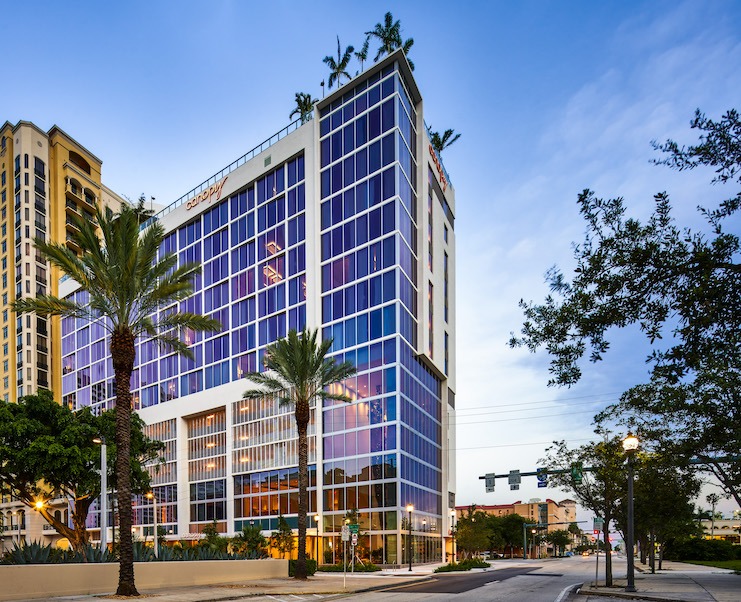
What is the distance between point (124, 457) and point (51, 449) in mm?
23235

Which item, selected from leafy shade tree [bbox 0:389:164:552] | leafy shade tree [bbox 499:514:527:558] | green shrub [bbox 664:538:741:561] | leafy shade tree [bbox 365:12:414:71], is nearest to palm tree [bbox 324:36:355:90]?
leafy shade tree [bbox 365:12:414:71]

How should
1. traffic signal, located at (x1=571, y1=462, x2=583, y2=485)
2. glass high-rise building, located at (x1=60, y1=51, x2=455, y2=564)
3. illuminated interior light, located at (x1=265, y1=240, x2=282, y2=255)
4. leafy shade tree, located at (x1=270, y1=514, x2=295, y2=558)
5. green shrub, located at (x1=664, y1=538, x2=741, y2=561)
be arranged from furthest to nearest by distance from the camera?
green shrub, located at (x1=664, y1=538, x2=741, y2=561) < illuminated interior light, located at (x1=265, y1=240, x2=282, y2=255) < glass high-rise building, located at (x1=60, y1=51, x2=455, y2=564) < leafy shade tree, located at (x1=270, y1=514, x2=295, y2=558) < traffic signal, located at (x1=571, y1=462, x2=583, y2=485)

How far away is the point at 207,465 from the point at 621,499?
55785mm

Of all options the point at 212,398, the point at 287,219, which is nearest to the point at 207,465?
the point at 212,398

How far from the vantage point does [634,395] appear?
99.9 feet

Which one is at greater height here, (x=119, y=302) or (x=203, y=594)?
(x=119, y=302)

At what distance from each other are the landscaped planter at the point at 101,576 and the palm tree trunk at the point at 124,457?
0.93 meters

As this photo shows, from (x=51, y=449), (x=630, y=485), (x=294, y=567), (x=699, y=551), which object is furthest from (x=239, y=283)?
(x=699, y=551)

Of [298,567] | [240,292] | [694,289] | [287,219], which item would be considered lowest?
[298,567]

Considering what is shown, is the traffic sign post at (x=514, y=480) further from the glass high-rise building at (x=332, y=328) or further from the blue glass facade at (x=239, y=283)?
the blue glass facade at (x=239, y=283)

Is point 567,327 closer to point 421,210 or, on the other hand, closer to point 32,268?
point 421,210

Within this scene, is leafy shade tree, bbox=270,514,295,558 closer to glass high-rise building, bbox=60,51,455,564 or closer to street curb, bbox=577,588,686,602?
glass high-rise building, bbox=60,51,455,564

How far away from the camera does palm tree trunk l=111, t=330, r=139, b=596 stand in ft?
71.3

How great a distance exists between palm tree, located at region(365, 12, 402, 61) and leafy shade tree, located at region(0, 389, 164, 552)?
46.0 meters
